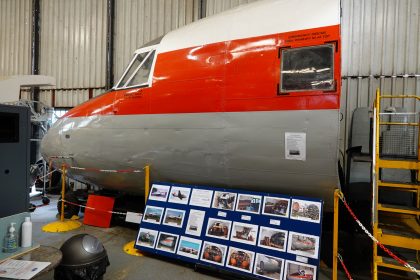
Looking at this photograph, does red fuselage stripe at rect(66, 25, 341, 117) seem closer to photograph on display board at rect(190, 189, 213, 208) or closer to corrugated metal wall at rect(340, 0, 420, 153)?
photograph on display board at rect(190, 189, 213, 208)

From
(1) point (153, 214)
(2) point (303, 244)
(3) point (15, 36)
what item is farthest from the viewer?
(3) point (15, 36)

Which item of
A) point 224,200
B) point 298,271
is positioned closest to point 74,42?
point 224,200

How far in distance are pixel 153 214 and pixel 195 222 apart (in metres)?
0.85

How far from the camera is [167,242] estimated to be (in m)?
4.44

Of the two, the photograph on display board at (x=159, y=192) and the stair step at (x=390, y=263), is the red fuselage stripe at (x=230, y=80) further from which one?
the stair step at (x=390, y=263)

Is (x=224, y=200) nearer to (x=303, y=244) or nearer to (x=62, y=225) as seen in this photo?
(x=303, y=244)

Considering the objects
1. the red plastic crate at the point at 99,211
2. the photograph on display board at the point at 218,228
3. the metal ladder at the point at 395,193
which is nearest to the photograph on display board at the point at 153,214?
the photograph on display board at the point at 218,228

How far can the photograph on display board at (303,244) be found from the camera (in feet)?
11.5

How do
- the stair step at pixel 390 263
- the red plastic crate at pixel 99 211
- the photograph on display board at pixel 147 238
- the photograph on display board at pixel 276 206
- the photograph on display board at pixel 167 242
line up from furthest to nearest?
the red plastic crate at pixel 99 211 → the photograph on display board at pixel 147 238 → the photograph on display board at pixel 167 242 → the photograph on display board at pixel 276 206 → the stair step at pixel 390 263

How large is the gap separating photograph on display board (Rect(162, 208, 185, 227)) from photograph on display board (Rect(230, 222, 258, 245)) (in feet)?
3.00

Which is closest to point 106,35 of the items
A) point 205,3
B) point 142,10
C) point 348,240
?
point 142,10

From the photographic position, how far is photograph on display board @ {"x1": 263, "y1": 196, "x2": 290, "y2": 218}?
3862 millimetres

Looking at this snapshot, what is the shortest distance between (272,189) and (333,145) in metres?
1.12

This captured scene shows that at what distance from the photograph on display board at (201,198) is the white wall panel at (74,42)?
712 centimetres
